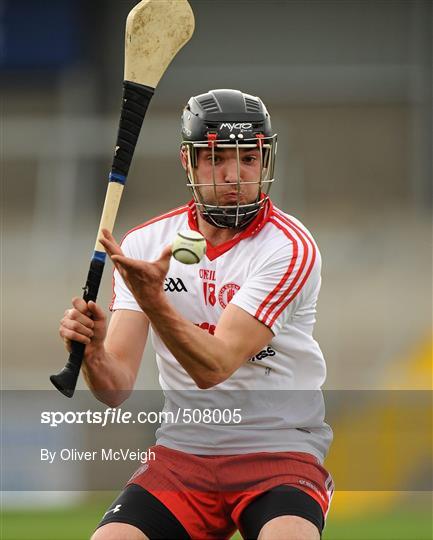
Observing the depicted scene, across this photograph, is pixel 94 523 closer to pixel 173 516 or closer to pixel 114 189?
pixel 173 516

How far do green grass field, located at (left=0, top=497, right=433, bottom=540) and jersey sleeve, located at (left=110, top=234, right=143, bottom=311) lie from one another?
2.69m

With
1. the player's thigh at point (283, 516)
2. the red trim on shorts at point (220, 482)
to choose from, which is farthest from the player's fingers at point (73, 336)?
the player's thigh at point (283, 516)

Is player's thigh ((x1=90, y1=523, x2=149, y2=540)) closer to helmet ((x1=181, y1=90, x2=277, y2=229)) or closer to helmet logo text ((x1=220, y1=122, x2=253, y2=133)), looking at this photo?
helmet ((x1=181, y1=90, x2=277, y2=229))

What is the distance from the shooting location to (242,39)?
11.1 m

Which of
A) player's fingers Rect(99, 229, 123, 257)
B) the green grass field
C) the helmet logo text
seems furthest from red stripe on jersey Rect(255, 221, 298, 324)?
the green grass field

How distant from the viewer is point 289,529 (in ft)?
9.77

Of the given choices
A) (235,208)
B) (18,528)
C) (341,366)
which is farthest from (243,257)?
(341,366)

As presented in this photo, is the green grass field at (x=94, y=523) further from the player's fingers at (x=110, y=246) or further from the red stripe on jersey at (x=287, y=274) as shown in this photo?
the player's fingers at (x=110, y=246)

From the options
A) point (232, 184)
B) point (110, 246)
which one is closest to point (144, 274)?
point (110, 246)

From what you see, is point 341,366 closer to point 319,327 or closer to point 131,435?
point 319,327

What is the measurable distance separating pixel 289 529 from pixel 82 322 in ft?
2.57

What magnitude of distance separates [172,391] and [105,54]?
7.76 metres

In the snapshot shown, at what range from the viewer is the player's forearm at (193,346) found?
2889 millimetres

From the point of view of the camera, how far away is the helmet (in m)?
3.33
